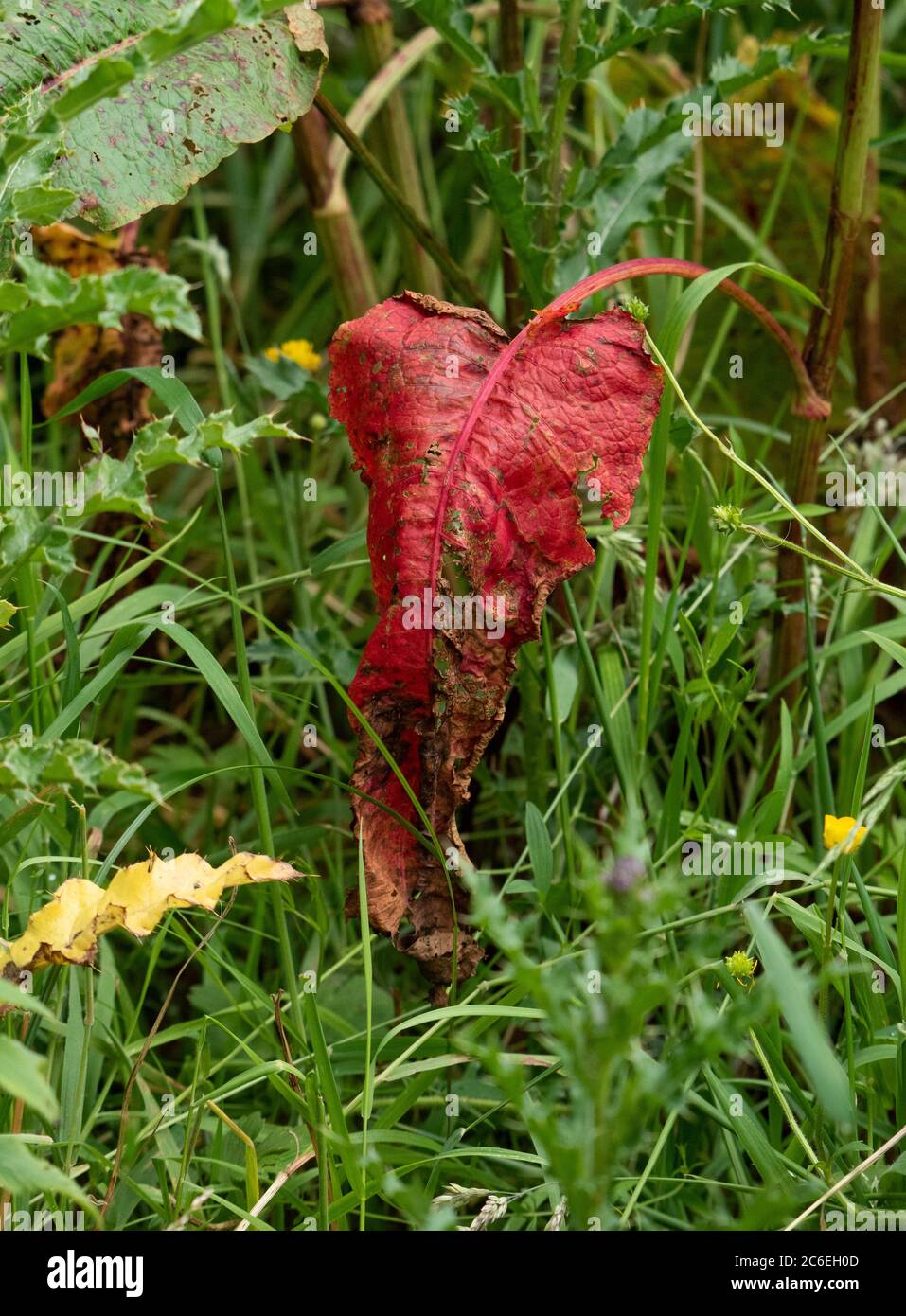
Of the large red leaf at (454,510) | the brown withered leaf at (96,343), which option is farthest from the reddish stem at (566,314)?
the brown withered leaf at (96,343)

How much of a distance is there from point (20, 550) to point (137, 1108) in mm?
690

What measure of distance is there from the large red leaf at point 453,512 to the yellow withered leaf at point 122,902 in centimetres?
14

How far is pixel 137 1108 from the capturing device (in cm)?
133

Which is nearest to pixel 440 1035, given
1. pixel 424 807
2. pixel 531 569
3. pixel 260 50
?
pixel 424 807

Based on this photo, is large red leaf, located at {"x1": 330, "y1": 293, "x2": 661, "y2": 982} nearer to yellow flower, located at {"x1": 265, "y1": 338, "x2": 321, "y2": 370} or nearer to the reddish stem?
the reddish stem

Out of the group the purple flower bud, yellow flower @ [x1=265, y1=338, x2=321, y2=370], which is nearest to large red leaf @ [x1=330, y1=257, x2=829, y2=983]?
the purple flower bud

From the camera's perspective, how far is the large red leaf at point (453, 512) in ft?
3.53

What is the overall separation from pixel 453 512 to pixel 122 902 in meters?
0.42

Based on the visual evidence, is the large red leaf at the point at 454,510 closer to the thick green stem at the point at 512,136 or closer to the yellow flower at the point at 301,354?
the thick green stem at the point at 512,136

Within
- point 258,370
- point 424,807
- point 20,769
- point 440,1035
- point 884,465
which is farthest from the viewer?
point 884,465

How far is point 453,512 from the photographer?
42.3 inches

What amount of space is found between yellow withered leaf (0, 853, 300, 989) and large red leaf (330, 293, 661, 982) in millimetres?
143

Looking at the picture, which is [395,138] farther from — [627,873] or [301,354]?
[627,873]
